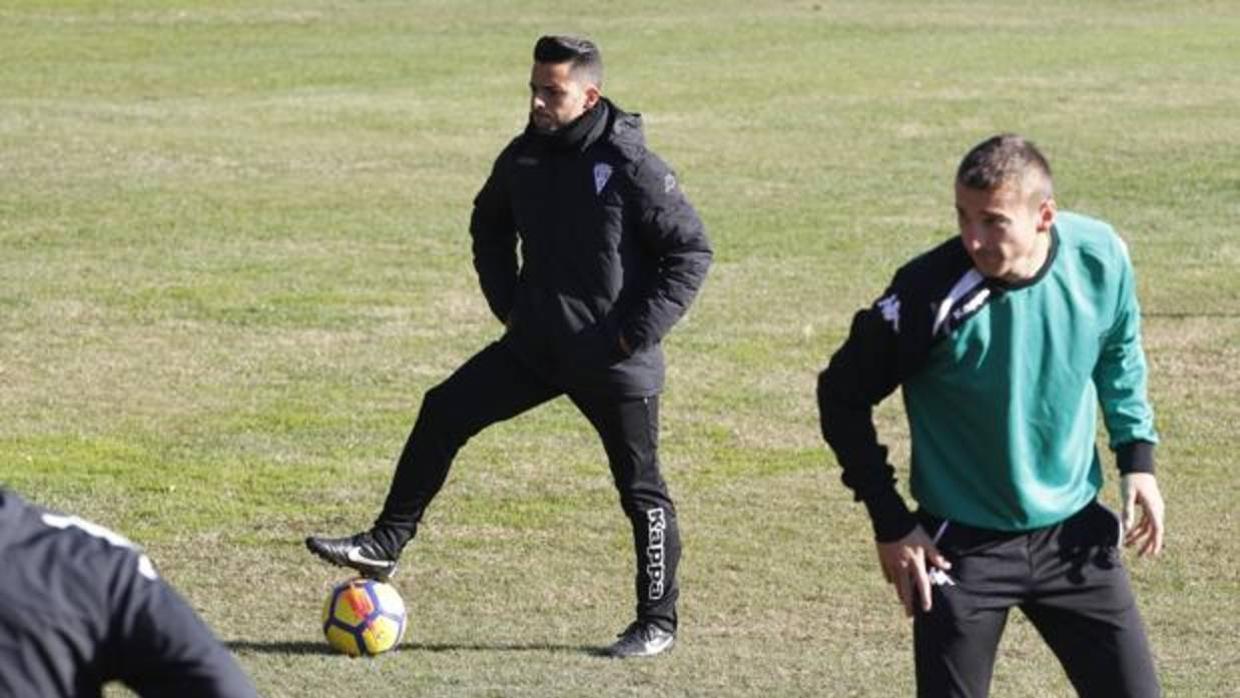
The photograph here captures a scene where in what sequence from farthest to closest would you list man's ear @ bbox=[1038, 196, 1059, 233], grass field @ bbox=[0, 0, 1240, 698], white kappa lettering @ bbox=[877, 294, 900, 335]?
grass field @ bbox=[0, 0, 1240, 698], white kappa lettering @ bbox=[877, 294, 900, 335], man's ear @ bbox=[1038, 196, 1059, 233]

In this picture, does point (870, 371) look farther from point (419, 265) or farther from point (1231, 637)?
point (419, 265)

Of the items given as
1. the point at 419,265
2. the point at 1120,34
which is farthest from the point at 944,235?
the point at 1120,34

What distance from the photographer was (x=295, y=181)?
2389 cm

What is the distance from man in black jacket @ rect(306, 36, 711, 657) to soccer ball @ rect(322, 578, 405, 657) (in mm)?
265

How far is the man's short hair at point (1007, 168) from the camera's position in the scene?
6.53 m

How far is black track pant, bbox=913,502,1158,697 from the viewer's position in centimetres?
690

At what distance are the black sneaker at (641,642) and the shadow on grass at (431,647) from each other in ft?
0.28

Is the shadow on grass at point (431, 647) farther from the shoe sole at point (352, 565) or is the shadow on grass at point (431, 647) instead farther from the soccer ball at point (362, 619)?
the shoe sole at point (352, 565)

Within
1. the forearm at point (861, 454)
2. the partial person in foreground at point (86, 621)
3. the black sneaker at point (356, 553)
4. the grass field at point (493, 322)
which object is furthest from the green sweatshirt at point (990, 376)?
the black sneaker at point (356, 553)

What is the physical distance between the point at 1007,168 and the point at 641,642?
12.9 feet

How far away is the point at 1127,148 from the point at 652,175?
16947mm

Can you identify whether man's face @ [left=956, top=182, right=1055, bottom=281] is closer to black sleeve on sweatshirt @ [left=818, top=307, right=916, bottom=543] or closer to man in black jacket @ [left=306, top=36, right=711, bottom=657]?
black sleeve on sweatshirt @ [left=818, top=307, right=916, bottom=543]

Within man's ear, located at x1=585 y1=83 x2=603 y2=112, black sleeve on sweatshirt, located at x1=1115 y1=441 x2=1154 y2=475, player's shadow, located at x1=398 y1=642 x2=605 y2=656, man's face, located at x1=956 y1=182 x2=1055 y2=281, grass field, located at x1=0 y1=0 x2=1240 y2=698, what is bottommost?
grass field, located at x1=0 y1=0 x2=1240 y2=698

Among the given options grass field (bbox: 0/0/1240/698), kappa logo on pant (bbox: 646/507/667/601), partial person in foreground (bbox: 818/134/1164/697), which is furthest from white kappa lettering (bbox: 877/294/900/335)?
kappa logo on pant (bbox: 646/507/667/601)
